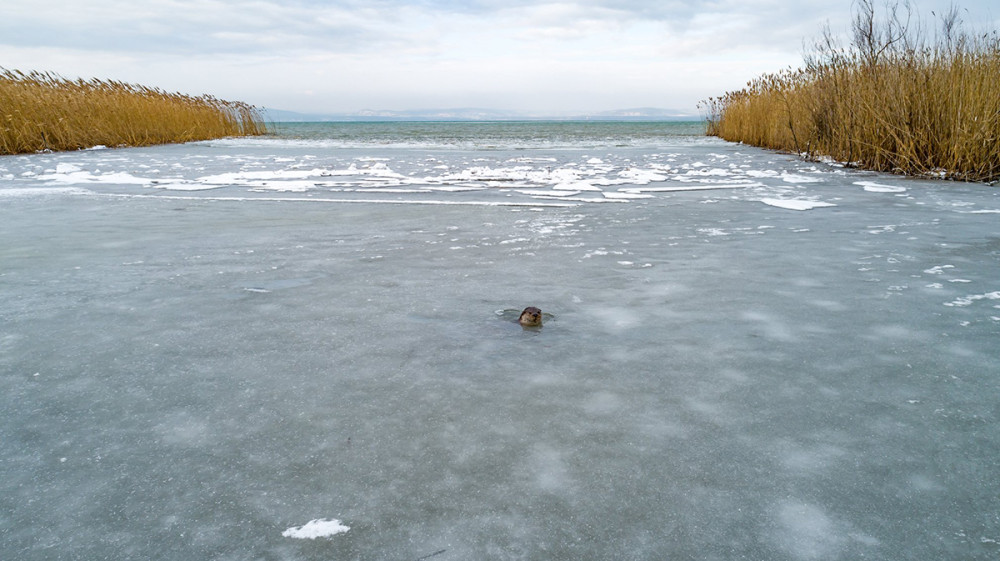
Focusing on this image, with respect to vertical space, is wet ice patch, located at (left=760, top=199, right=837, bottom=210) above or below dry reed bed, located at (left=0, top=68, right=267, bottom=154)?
below

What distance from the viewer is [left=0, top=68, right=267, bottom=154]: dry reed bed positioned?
9281mm

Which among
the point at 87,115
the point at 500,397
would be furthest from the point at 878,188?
the point at 87,115

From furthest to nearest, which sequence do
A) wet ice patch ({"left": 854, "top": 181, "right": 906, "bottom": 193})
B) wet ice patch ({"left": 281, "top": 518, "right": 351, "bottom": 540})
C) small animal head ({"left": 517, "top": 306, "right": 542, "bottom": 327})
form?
wet ice patch ({"left": 854, "top": 181, "right": 906, "bottom": 193}), small animal head ({"left": 517, "top": 306, "right": 542, "bottom": 327}), wet ice patch ({"left": 281, "top": 518, "right": 351, "bottom": 540})

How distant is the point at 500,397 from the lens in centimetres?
124

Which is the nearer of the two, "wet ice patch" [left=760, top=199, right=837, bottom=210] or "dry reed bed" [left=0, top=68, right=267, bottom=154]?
"wet ice patch" [left=760, top=199, right=837, bottom=210]

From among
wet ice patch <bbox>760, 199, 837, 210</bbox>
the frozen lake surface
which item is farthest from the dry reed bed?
wet ice patch <bbox>760, 199, 837, 210</bbox>

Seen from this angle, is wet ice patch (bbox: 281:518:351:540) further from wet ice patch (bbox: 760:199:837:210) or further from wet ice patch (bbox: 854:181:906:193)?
wet ice patch (bbox: 854:181:906:193)

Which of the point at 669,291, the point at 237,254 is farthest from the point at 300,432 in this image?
the point at 237,254

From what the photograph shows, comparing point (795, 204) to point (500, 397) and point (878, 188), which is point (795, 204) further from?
point (500, 397)

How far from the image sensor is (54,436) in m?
1.10

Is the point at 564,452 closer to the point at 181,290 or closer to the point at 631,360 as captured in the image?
the point at 631,360

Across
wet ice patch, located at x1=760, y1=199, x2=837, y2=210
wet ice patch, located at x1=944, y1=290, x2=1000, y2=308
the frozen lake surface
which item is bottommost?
the frozen lake surface

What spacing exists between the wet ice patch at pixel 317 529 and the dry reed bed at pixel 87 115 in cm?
1085

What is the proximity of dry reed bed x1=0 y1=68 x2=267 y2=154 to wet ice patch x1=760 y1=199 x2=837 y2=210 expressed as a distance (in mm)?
10184
